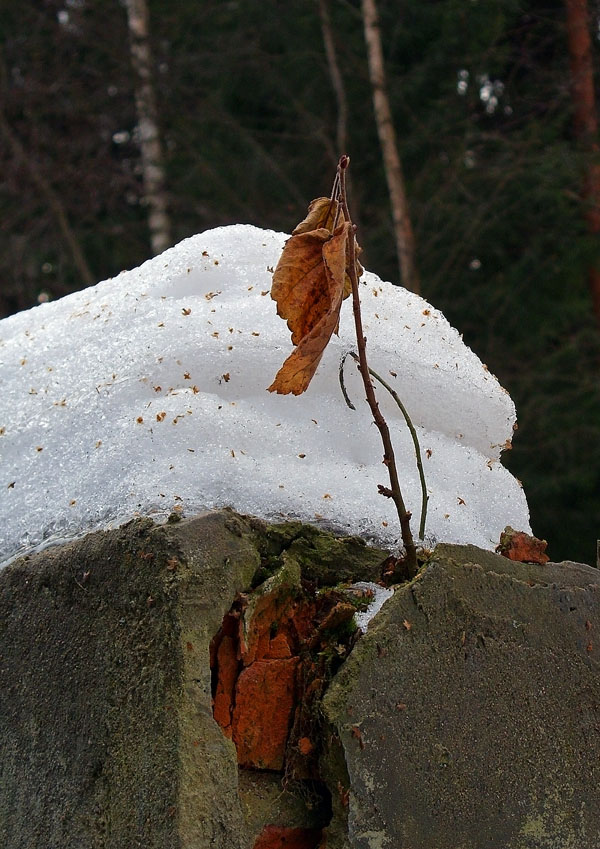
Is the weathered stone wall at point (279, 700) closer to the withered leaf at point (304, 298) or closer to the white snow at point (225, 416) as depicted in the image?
the white snow at point (225, 416)

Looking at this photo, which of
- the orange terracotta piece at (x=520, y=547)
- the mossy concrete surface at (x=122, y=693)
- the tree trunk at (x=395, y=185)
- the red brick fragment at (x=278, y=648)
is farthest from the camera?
the tree trunk at (x=395, y=185)

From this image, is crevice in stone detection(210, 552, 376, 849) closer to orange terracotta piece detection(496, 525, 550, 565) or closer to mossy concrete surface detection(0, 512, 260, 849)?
mossy concrete surface detection(0, 512, 260, 849)

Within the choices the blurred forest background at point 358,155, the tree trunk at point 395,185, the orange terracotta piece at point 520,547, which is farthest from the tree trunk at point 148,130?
the orange terracotta piece at point 520,547

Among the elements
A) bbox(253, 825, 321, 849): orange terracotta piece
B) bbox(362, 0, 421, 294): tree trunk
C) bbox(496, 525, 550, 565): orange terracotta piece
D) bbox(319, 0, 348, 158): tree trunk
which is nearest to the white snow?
bbox(496, 525, 550, 565): orange terracotta piece

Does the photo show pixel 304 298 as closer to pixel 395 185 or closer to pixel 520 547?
pixel 520 547

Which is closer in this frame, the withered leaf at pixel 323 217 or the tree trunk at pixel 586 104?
the withered leaf at pixel 323 217

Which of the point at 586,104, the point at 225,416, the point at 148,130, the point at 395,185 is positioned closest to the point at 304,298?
the point at 225,416

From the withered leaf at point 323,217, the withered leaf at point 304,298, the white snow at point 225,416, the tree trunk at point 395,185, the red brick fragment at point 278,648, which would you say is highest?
the withered leaf at point 323,217
